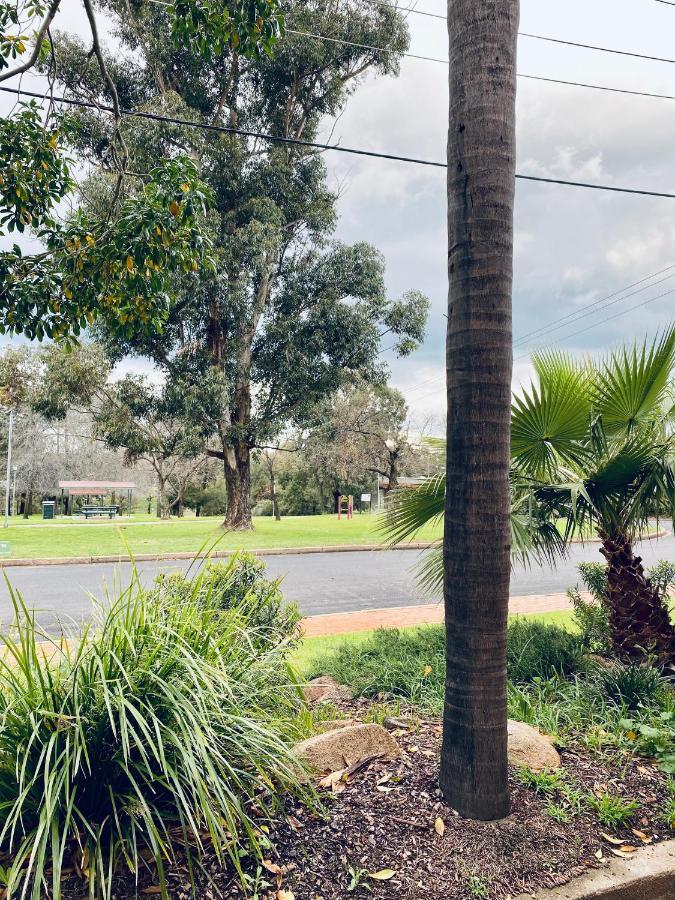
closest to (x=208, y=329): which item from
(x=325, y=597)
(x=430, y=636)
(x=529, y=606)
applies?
(x=325, y=597)

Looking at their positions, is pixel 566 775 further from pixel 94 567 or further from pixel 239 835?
pixel 94 567

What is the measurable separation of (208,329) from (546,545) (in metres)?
17.5

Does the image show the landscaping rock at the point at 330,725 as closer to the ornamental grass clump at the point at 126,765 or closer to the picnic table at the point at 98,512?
the ornamental grass clump at the point at 126,765

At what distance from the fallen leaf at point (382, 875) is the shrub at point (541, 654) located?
231cm

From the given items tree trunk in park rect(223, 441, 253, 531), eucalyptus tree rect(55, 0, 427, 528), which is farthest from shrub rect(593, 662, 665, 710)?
tree trunk in park rect(223, 441, 253, 531)

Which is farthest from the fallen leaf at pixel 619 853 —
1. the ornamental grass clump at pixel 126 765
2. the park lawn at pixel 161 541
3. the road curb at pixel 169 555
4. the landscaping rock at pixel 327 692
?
the park lawn at pixel 161 541

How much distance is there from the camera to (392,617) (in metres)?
8.17

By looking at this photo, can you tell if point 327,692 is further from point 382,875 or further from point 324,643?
point 382,875

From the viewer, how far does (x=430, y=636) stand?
5609mm

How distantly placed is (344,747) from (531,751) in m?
0.89

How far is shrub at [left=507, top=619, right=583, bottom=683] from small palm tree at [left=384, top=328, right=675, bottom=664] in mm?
365

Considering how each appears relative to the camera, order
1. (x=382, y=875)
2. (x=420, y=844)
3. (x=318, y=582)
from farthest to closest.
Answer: (x=318, y=582) < (x=420, y=844) < (x=382, y=875)

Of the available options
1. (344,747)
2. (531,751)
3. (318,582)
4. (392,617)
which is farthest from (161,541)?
(531,751)

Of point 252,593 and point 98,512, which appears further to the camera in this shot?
point 98,512
